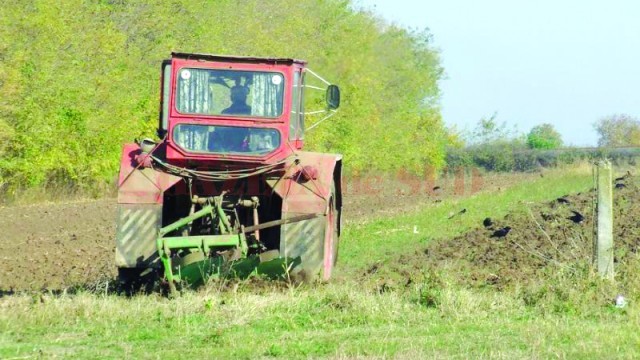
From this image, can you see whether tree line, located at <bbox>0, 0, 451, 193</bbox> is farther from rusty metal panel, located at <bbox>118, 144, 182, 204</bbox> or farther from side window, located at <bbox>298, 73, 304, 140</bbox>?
rusty metal panel, located at <bbox>118, 144, 182, 204</bbox>

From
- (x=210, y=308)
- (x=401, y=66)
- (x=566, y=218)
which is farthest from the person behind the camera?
(x=401, y=66)

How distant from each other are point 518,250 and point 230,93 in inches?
195

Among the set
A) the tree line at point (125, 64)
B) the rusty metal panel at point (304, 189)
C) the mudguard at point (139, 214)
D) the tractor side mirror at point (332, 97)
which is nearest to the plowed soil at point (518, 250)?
the rusty metal panel at point (304, 189)

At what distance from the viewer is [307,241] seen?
38.7ft

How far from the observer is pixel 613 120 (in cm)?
9819

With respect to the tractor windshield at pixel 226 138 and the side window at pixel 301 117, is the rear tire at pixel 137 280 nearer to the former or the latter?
the tractor windshield at pixel 226 138

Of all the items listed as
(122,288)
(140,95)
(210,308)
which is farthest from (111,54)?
(210,308)

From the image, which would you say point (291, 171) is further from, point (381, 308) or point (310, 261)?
point (381, 308)

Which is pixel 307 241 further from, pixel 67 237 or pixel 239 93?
pixel 67 237

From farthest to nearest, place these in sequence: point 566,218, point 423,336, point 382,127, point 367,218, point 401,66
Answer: point 382,127 → point 401,66 → point 367,218 → point 566,218 → point 423,336

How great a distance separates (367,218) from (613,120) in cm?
7736

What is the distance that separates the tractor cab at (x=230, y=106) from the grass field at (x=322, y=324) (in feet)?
5.08

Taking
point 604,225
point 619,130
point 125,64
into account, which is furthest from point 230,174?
point 619,130

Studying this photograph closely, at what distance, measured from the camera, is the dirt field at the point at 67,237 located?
14.5 meters
